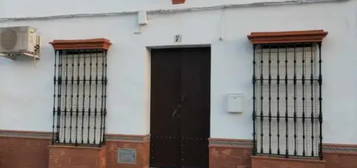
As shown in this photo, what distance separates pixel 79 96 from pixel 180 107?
6.03 ft

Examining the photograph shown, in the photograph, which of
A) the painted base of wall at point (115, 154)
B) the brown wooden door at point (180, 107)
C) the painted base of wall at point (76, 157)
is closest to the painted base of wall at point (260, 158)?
the painted base of wall at point (115, 154)

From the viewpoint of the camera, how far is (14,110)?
645 centimetres

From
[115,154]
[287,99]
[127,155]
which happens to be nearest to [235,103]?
[287,99]

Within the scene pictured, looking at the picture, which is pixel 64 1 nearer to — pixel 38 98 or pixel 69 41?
pixel 69 41

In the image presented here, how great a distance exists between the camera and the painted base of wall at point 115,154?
4.96 metres

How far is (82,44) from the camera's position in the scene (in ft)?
19.6

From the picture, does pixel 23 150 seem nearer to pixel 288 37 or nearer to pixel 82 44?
pixel 82 44

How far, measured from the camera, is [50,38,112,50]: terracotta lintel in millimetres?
5883

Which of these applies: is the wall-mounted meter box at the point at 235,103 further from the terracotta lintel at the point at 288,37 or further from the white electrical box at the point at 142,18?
the white electrical box at the point at 142,18

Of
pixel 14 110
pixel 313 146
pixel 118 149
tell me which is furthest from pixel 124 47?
pixel 313 146

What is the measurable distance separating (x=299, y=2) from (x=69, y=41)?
3.90 meters

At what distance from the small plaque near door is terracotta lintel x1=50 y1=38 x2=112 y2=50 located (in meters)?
1.81

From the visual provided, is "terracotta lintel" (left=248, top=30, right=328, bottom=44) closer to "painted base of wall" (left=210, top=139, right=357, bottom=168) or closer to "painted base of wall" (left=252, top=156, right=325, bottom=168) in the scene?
"painted base of wall" (left=210, top=139, right=357, bottom=168)

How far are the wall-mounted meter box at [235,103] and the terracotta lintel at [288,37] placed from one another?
2.86 feet
